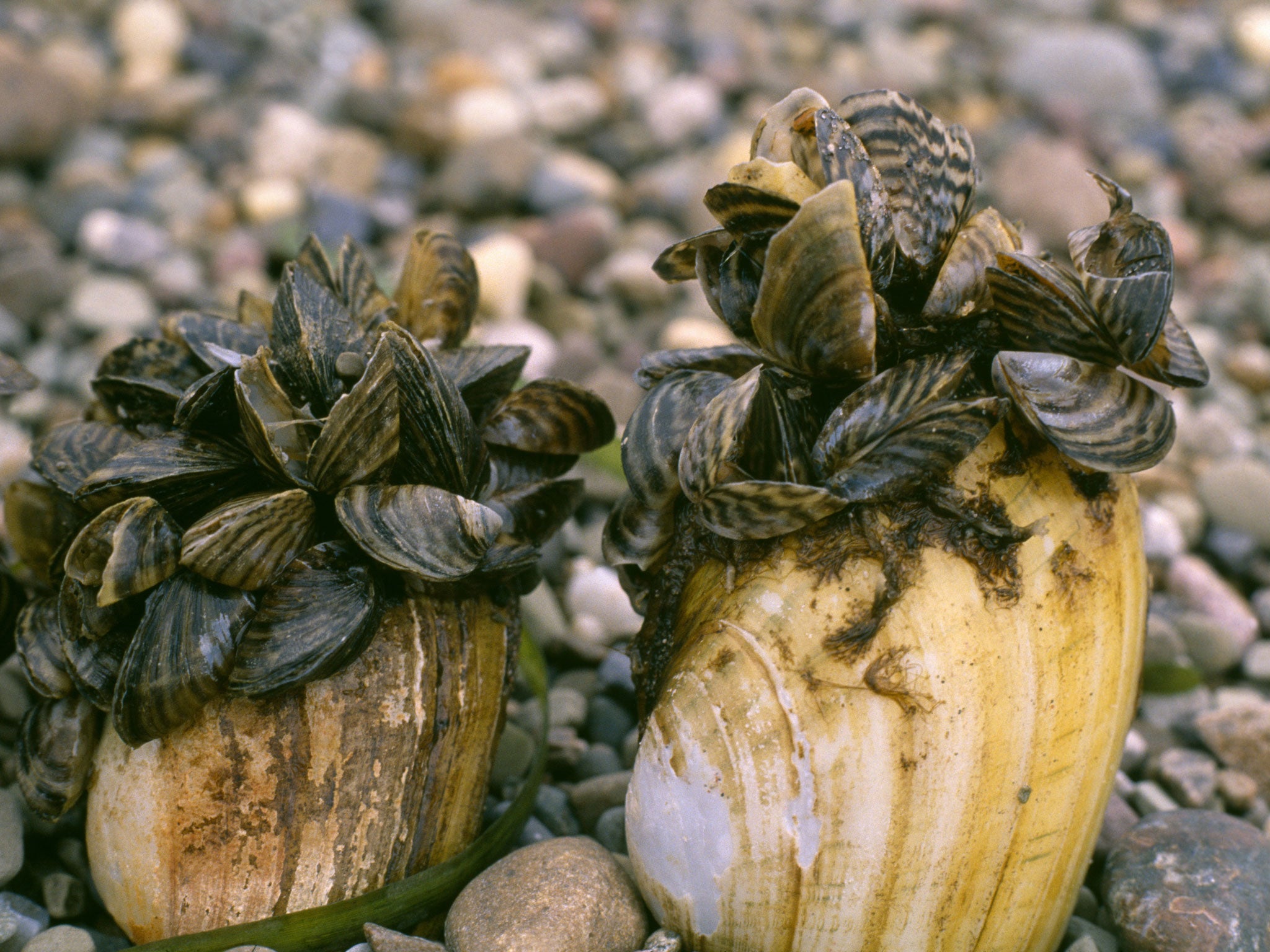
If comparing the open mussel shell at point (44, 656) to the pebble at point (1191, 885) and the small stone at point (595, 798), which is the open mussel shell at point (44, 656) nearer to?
the small stone at point (595, 798)

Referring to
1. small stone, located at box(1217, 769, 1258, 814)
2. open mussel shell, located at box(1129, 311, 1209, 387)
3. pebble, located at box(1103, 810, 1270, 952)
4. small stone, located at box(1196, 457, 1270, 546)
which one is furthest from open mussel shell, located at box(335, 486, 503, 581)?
small stone, located at box(1196, 457, 1270, 546)

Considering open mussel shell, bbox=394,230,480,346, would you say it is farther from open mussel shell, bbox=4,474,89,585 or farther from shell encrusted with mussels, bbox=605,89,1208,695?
open mussel shell, bbox=4,474,89,585

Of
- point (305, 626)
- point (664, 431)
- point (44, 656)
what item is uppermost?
point (664, 431)

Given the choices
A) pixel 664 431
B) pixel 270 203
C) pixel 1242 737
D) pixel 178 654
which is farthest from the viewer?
pixel 270 203

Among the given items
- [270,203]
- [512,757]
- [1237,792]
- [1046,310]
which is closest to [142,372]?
[512,757]

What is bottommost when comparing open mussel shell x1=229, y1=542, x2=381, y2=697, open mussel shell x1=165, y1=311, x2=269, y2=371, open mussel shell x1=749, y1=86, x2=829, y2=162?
open mussel shell x1=229, y1=542, x2=381, y2=697

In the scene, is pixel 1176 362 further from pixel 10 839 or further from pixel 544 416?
pixel 10 839

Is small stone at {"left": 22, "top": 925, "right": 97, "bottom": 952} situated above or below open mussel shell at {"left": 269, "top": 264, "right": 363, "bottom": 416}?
below
